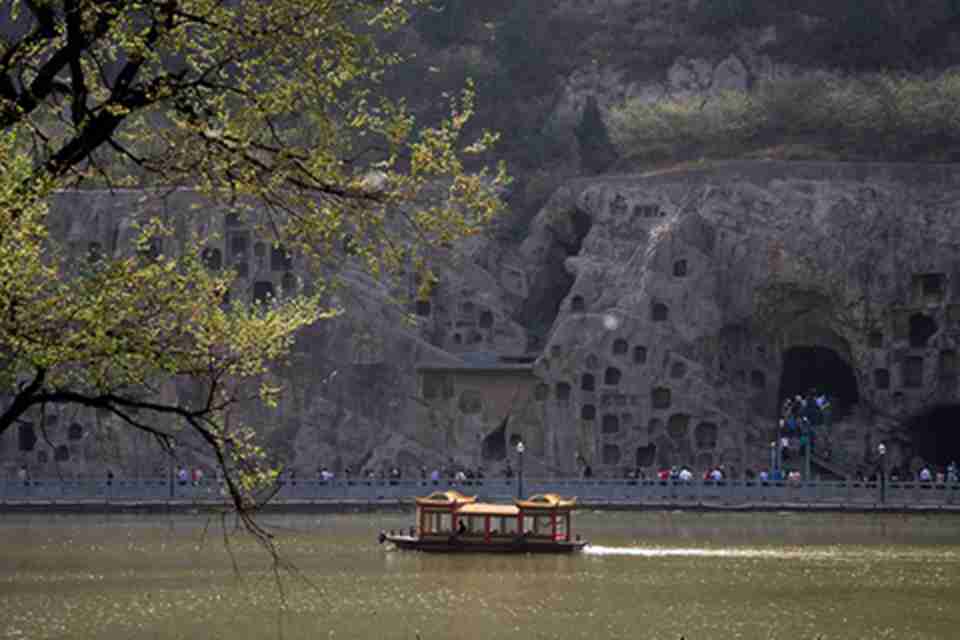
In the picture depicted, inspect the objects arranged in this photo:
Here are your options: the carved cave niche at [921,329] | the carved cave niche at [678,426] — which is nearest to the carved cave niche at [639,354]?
the carved cave niche at [678,426]

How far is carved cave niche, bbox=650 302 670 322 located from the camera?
83338 mm

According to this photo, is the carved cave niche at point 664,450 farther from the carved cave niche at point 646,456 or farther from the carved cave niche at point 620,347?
the carved cave niche at point 620,347

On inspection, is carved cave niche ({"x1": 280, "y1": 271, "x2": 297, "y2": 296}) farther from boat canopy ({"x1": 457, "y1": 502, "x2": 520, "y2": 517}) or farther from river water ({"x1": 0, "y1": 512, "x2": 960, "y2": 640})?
boat canopy ({"x1": 457, "y1": 502, "x2": 520, "y2": 517})

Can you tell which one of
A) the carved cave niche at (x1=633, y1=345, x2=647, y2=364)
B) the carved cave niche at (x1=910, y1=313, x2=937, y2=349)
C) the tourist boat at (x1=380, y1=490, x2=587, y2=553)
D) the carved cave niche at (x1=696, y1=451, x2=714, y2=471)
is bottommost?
the tourist boat at (x1=380, y1=490, x2=587, y2=553)

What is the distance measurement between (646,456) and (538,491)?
32.1 ft

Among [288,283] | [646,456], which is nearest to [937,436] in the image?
[646,456]

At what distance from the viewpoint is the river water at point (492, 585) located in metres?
39.1

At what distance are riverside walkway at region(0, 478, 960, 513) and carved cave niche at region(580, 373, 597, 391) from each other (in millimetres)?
7394

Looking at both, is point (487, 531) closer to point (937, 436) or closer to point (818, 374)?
point (937, 436)

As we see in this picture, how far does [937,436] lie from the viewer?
8444 centimetres

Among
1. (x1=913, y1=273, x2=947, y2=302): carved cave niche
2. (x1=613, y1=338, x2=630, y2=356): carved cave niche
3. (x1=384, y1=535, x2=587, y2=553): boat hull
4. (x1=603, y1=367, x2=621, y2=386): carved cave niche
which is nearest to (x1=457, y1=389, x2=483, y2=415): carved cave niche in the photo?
(x1=603, y1=367, x2=621, y2=386): carved cave niche

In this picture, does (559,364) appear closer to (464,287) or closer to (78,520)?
(464,287)

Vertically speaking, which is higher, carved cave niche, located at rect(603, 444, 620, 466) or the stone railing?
carved cave niche, located at rect(603, 444, 620, 466)

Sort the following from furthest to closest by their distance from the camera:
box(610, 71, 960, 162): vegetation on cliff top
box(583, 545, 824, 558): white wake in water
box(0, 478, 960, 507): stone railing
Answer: box(610, 71, 960, 162): vegetation on cliff top < box(0, 478, 960, 507): stone railing < box(583, 545, 824, 558): white wake in water
